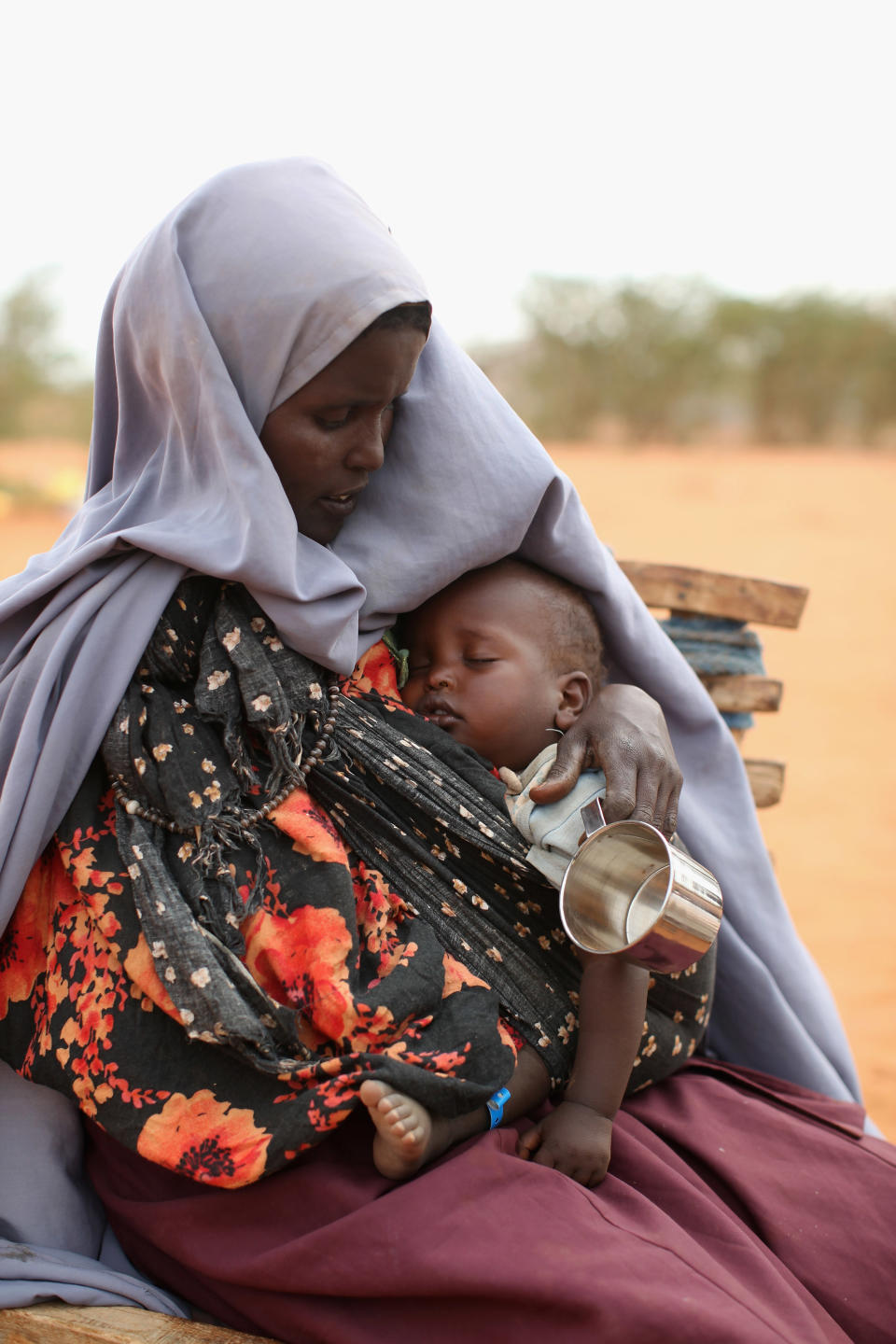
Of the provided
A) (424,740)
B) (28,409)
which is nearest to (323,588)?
(424,740)

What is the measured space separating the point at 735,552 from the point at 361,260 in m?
11.9

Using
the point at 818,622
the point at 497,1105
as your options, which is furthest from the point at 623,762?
the point at 818,622

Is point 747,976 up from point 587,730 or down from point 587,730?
down

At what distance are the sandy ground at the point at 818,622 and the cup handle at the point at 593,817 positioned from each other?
8.22 ft

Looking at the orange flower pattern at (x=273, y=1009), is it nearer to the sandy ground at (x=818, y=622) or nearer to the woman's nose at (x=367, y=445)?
the woman's nose at (x=367, y=445)

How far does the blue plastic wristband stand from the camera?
164 cm

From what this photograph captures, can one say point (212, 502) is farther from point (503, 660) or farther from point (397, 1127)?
point (397, 1127)

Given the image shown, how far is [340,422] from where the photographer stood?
1781mm

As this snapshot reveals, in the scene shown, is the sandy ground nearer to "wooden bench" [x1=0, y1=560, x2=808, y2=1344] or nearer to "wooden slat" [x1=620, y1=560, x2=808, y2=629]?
"wooden bench" [x1=0, y1=560, x2=808, y2=1344]

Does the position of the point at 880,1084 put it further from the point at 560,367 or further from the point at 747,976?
the point at 560,367

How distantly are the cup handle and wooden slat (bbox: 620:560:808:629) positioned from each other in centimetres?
108

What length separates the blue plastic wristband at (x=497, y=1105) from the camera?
5.38 feet

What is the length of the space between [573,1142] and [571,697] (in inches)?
31.2

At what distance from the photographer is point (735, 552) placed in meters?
13.0
